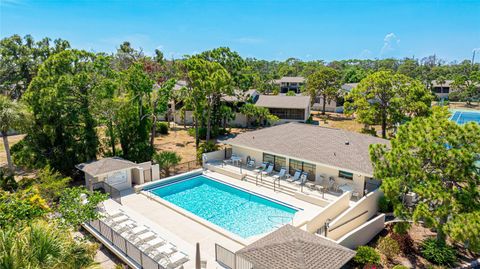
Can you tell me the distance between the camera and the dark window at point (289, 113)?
4344 cm

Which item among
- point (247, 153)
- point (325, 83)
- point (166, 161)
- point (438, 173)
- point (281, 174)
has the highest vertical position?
point (325, 83)

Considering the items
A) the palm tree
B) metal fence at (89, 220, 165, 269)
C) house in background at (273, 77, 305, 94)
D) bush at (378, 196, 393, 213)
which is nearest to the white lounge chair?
metal fence at (89, 220, 165, 269)

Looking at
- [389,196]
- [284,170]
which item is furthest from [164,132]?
[389,196]

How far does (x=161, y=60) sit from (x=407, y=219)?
4723cm

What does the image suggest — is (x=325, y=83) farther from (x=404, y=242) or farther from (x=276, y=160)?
(x=404, y=242)

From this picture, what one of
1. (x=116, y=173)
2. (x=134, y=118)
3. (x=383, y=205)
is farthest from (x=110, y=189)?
(x=383, y=205)

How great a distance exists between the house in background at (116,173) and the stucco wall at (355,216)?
518 inches

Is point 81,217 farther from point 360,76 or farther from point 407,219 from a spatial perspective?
point 360,76

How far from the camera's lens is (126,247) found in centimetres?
1314

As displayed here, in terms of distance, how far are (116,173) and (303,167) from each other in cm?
1293

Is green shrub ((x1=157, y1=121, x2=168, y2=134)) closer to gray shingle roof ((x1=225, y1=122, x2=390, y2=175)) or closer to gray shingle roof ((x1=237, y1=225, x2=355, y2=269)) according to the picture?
gray shingle roof ((x1=225, y1=122, x2=390, y2=175))

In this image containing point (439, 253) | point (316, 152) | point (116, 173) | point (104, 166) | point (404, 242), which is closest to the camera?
point (439, 253)

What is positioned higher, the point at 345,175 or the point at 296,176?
the point at 345,175

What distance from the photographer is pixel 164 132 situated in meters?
38.1
